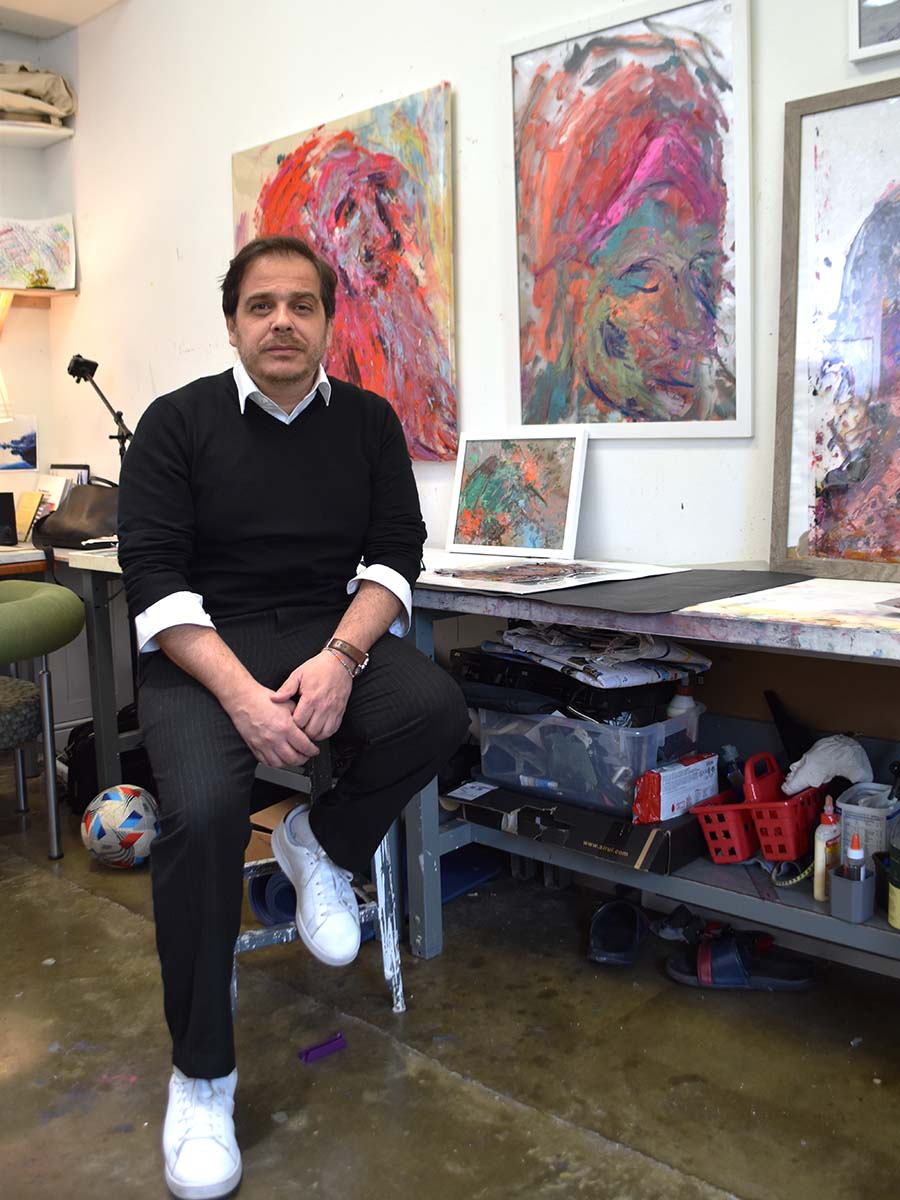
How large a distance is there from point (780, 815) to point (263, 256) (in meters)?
1.38

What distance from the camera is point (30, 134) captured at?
3924 mm

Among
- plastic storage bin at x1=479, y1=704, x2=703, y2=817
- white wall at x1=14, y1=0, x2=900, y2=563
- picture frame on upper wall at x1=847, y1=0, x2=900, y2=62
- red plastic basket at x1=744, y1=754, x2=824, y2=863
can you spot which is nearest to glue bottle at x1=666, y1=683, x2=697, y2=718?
plastic storage bin at x1=479, y1=704, x2=703, y2=817

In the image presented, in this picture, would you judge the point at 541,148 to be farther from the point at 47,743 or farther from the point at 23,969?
the point at 23,969

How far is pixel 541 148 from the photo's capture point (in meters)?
2.44

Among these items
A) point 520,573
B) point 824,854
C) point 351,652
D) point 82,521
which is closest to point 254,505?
point 351,652

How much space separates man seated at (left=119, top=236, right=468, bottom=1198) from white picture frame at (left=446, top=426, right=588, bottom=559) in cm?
51

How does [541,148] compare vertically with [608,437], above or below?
above

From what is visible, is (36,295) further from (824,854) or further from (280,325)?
(824,854)

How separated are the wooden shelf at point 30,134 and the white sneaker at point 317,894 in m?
3.13

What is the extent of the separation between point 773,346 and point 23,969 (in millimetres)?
1982

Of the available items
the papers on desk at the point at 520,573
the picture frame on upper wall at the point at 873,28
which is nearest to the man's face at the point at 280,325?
the papers on desk at the point at 520,573

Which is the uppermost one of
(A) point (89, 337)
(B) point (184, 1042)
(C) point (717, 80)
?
(C) point (717, 80)

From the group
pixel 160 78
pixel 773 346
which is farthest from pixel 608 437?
pixel 160 78

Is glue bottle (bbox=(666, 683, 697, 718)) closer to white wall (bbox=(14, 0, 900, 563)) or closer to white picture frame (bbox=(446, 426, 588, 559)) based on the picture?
white wall (bbox=(14, 0, 900, 563))
